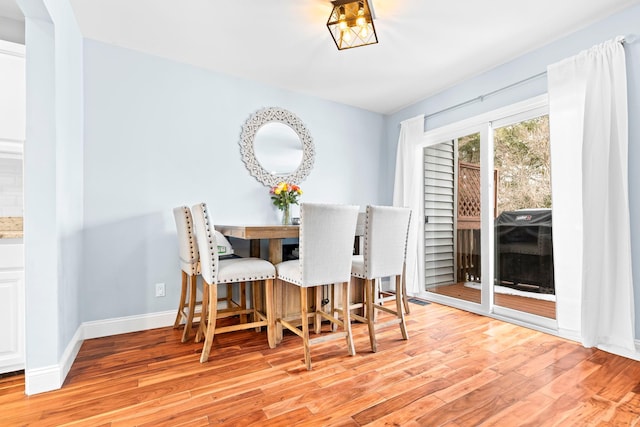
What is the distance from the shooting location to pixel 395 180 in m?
4.02

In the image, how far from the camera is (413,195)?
3.77m

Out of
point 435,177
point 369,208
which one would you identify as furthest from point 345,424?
point 435,177

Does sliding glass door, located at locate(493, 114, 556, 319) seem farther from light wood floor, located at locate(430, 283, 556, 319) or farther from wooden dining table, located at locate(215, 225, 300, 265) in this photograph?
wooden dining table, located at locate(215, 225, 300, 265)

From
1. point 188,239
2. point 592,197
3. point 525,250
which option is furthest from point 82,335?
point 592,197

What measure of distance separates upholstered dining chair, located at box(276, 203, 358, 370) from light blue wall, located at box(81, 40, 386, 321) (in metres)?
1.30

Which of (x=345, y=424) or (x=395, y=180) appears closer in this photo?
(x=345, y=424)

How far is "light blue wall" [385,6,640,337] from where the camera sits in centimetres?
218

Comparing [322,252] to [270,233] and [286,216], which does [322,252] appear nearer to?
[270,233]

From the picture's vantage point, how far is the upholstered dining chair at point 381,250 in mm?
2324

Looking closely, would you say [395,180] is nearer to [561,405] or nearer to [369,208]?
[369,208]

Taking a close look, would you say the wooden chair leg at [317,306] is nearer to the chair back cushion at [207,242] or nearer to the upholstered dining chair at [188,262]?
the upholstered dining chair at [188,262]

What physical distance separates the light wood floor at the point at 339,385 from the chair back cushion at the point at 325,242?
57 cm

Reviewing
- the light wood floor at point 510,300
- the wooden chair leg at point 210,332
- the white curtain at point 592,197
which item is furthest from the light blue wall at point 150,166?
the white curtain at point 592,197

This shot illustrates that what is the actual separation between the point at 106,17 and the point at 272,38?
1193mm
